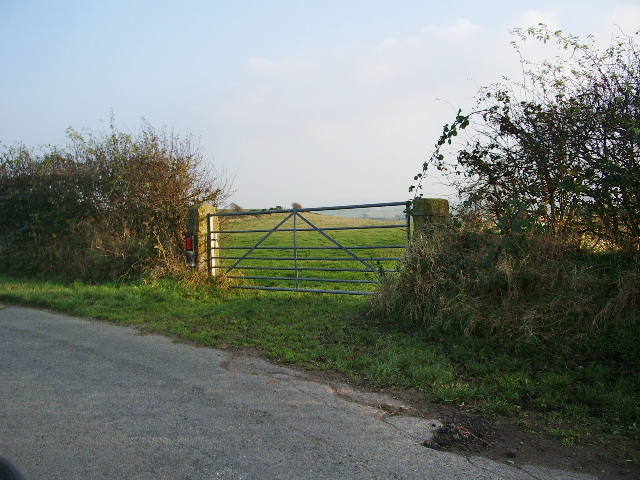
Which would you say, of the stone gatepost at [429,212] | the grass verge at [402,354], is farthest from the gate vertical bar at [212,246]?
the stone gatepost at [429,212]

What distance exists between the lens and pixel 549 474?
3131 mm

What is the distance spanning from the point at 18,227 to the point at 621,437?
14499mm

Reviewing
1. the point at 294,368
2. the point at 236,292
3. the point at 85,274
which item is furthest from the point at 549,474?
the point at 85,274

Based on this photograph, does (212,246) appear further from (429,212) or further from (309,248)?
(429,212)

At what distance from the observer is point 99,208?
39.8 ft

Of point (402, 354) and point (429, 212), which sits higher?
point (429, 212)

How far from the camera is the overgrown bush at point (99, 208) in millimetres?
11250

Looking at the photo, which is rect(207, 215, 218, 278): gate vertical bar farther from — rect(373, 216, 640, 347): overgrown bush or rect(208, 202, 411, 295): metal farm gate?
rect(373, 216, 640, 347): overgrown bush

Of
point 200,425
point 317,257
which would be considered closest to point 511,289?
point 200,425

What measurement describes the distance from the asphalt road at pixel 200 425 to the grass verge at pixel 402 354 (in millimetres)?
567

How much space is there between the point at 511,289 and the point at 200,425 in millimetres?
4037

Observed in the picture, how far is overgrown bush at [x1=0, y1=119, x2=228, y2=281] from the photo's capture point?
443 inches

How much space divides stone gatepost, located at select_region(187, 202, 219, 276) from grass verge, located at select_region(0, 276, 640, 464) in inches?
59.1

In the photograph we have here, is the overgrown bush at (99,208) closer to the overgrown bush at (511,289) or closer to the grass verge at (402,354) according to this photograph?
the grass verge at (402,354)
